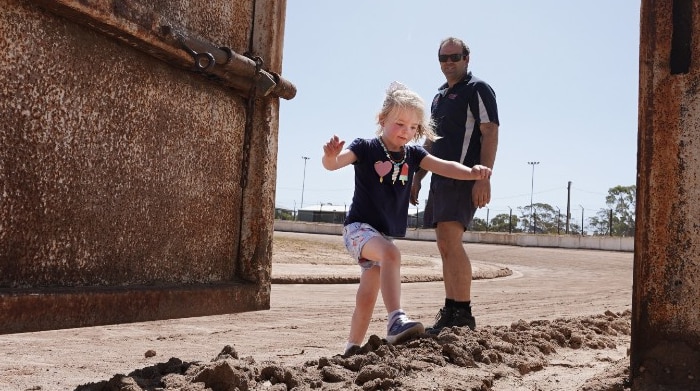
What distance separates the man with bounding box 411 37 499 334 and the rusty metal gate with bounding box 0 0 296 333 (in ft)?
5.11

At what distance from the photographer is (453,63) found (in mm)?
4707

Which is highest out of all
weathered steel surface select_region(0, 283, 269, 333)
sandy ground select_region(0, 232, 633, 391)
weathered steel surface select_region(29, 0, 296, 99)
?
weathered steel surface select_region(29, 0, 296, 99)

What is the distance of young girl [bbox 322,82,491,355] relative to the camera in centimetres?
370

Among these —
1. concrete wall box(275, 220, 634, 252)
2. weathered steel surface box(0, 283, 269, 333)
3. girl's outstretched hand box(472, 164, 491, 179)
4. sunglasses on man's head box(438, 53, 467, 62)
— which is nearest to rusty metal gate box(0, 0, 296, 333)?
weathered steel surface box(0, 283, 269, 333)

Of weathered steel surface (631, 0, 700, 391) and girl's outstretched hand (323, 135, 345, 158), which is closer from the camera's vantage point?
weathered steel surface (631, 0, 700, 391)

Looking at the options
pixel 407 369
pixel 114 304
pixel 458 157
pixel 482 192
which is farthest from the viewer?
pixel 458 157

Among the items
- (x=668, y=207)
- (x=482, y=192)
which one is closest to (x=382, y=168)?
(x=482, y=192)

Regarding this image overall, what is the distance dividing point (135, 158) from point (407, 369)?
1373 mm

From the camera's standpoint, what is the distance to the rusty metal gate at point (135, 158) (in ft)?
6.46

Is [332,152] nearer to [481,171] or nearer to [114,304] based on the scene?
[481,171]

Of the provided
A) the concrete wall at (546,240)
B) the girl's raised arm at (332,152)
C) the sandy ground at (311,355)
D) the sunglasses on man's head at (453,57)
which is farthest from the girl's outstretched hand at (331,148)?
the concrete wall at (546,240)

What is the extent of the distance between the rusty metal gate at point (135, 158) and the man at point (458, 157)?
5.11 feet

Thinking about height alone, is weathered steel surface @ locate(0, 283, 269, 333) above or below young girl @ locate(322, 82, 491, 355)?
below

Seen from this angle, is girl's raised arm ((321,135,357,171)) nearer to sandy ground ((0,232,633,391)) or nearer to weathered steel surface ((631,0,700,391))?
sandy ground ((0,232,633,391))
